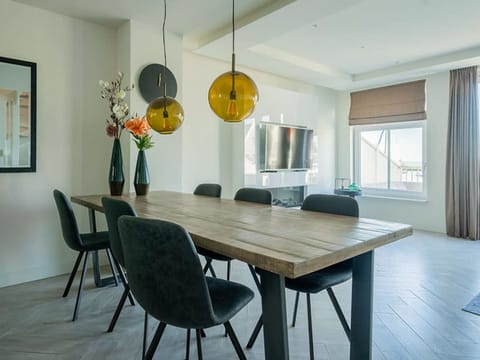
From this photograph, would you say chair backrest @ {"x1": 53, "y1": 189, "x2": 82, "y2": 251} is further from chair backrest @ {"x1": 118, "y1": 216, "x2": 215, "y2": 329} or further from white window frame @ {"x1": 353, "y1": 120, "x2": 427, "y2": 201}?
white window frame @ {"x1": 353, "y1": 120, "x2": 427, "y2": 201}

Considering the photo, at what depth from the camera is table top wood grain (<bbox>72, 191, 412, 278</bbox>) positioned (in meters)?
1.12

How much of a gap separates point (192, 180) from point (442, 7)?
327cm

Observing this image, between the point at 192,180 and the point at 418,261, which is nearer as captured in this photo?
the point at 418,261

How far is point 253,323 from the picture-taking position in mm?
2361

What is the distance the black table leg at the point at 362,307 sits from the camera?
5.04ft

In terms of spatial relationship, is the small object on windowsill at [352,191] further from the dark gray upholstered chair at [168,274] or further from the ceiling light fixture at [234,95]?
the dark gray upholstered chair at [168,274]

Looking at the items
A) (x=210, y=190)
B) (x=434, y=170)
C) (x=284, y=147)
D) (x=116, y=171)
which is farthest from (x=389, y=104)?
(x=116, y=171)

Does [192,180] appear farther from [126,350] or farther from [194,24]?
[126,350]

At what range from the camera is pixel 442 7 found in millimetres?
3209

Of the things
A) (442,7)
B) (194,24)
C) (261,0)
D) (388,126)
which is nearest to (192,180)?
(194,24)

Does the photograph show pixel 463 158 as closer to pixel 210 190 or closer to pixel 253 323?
pixel 210 190

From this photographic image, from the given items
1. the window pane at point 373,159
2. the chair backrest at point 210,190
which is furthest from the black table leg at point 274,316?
the window pane at point 373,159

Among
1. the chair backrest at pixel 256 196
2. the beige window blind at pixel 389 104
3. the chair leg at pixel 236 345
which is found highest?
the beige window blind at pixel 389 104

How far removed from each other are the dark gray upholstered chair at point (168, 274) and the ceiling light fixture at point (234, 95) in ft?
3.34
